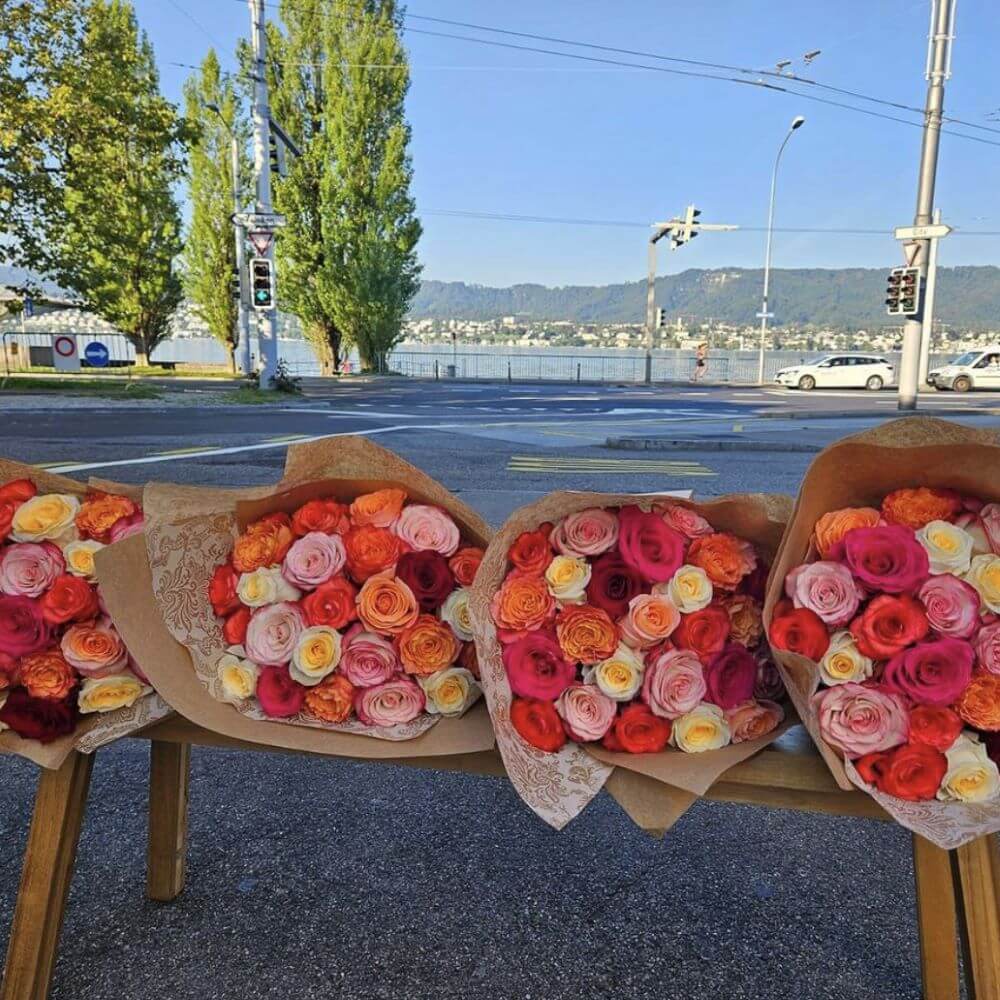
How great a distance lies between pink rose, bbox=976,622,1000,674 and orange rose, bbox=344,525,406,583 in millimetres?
881

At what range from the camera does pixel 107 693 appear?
4.64 feet

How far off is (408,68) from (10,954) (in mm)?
35547

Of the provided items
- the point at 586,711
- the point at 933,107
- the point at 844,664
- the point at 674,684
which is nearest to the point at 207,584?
the point at 586,711

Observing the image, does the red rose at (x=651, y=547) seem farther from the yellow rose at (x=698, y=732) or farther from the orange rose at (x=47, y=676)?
the orange rose at (x=47, y=676)

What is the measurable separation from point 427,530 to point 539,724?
368 millimetres

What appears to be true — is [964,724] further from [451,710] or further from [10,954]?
[10,954]

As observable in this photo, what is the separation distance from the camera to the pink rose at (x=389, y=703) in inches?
51.8

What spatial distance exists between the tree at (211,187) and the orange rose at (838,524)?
125ft

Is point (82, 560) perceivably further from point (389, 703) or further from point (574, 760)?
point (574, 760)

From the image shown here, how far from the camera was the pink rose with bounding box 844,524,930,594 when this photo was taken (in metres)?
1.13

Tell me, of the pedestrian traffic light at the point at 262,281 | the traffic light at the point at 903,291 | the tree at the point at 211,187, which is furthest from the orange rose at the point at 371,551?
the tree at the point at 211,187

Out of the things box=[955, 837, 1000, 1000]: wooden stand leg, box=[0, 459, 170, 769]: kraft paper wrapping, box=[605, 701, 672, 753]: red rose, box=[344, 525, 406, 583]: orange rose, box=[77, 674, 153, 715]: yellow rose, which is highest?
box=[344, 525, 406, 583]: orange rose

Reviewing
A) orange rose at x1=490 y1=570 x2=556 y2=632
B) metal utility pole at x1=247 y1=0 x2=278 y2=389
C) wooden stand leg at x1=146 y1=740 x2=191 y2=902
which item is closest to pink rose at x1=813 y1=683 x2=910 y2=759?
orange rose at x1=490 y1=570 x2=556 y2=632

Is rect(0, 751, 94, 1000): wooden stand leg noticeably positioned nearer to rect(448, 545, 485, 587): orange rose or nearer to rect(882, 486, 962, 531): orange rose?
rect(448, 545, 485, 587): orange rose
